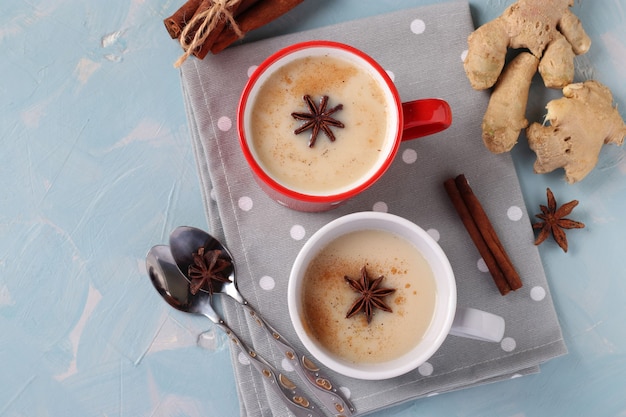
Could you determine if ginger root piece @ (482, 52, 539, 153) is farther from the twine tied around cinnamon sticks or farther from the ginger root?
the twine tied around cinnamon sticks

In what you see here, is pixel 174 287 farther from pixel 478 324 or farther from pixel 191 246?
pixel 478 324

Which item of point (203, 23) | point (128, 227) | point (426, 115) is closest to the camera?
point (426, 115)

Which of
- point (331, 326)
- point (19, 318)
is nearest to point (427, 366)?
point (331, 326)

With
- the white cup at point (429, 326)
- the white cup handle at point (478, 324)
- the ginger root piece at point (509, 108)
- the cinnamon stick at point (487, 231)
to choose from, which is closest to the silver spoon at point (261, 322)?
the white cup at point (429, 326)

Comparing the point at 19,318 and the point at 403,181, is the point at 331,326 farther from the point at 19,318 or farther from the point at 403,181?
the point at 19,318

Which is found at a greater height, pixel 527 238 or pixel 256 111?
pixel 256 111

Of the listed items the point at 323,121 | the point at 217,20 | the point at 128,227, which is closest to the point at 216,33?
the point at 217,20
